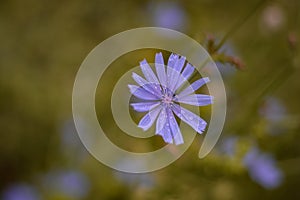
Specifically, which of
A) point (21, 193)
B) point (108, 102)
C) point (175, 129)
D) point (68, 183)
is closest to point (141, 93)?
point (175, 129)

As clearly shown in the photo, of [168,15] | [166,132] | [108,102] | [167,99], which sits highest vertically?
[168,15]

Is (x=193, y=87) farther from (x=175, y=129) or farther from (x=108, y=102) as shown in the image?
(x=108, y=102)

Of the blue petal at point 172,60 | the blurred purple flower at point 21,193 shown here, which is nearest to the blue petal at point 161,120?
the blue petal at point 172,60

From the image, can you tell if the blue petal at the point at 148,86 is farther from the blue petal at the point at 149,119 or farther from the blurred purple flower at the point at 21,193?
the blurred purple flower at the point at 21,193

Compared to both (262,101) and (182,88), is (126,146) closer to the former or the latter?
(262,101)

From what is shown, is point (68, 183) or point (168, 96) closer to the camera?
point (168, 96)

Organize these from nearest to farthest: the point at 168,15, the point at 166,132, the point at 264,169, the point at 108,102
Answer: the point at 166,132 < the point at 264,169 < the point at 108,102 < the point at 168,15

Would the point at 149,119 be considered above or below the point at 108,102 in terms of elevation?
below

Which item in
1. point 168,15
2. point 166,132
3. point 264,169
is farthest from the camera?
point 168,15

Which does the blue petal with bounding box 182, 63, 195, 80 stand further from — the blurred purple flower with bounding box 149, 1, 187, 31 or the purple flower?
the blurred purple flower with bounding box 149, 1, 187, 31
